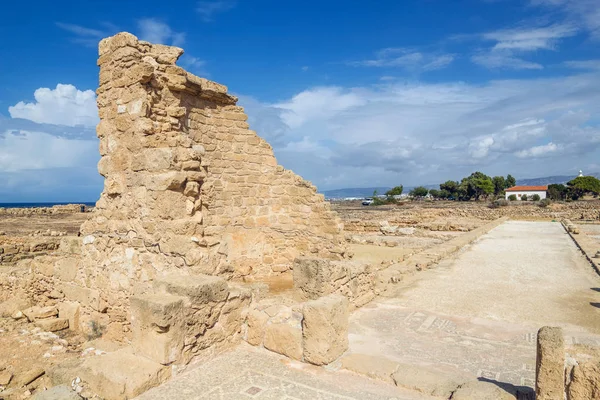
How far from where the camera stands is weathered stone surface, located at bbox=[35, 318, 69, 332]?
6.87 meters

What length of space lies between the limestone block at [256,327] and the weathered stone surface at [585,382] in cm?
288

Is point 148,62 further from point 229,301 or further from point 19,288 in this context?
point 19,288

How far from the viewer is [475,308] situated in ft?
23.4

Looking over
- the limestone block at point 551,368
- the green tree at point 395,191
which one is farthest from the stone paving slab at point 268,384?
the green tree at point 395,191

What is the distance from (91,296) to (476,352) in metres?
5.90

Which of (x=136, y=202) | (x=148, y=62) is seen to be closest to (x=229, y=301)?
(x=136, y=202)

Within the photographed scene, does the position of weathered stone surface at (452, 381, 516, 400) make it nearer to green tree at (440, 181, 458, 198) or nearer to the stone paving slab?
the stone paving slab

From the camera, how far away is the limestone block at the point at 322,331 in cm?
399

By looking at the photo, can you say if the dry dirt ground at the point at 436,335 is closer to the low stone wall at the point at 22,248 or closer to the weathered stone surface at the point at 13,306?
the weathered stone surface at the point at 13,306

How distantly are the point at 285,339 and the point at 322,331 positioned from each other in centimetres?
48

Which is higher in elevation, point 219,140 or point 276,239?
point 219,140

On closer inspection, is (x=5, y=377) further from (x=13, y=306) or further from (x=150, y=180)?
(x=13, y=306)

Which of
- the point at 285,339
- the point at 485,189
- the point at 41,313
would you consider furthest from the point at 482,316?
the point at 485,189

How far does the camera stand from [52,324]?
22.6 feet
